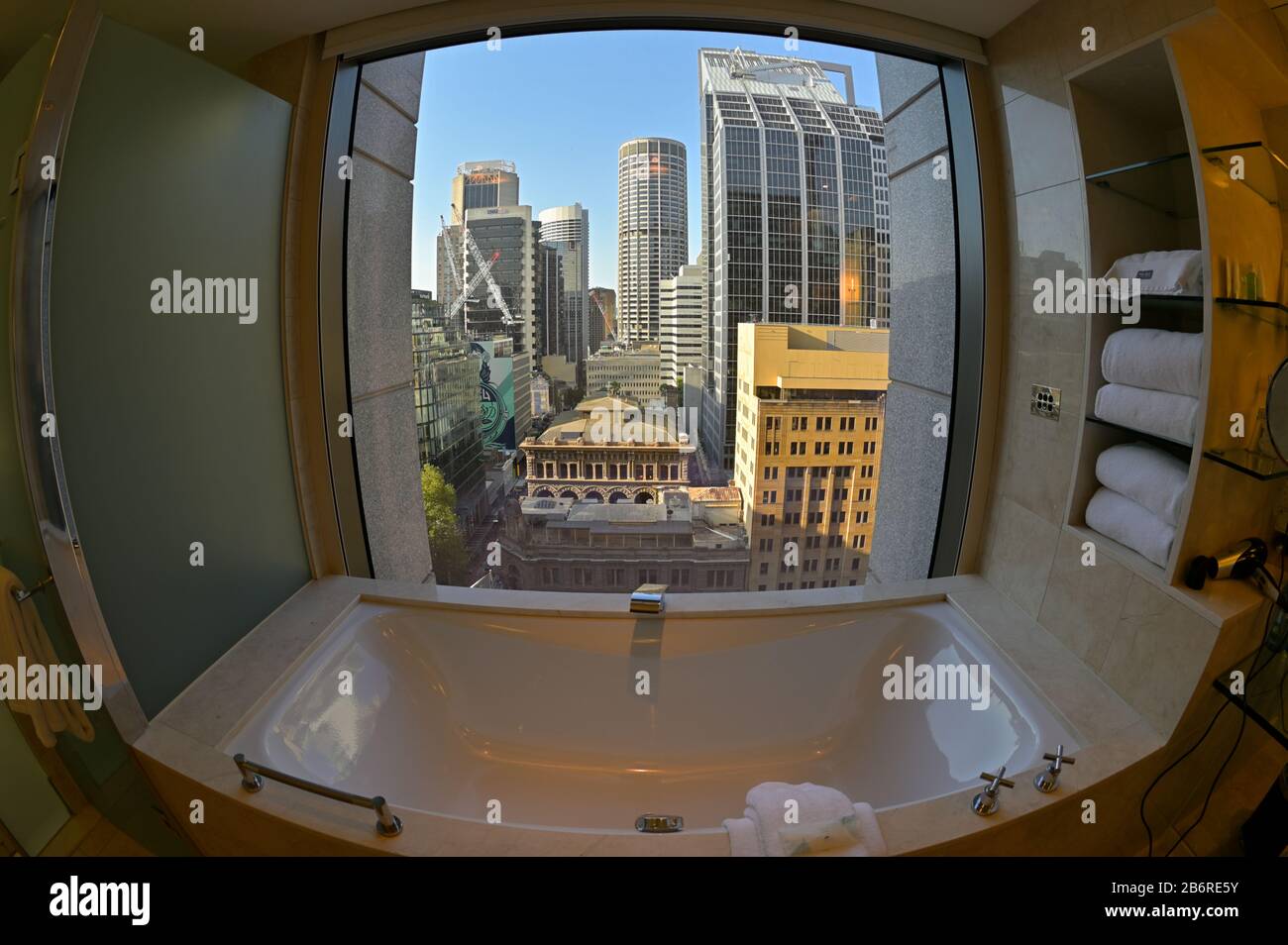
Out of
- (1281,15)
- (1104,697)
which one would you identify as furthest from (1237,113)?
(1104,697)

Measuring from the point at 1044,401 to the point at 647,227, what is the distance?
1.28 m

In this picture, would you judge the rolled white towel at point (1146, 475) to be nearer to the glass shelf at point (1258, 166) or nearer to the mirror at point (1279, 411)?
the mirror at point (1279, 411)

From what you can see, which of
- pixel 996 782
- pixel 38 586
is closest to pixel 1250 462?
pixel 996 782

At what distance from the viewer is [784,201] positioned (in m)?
1.93

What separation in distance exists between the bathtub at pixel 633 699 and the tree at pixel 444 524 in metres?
0.40

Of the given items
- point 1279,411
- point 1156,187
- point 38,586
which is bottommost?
point 38,586

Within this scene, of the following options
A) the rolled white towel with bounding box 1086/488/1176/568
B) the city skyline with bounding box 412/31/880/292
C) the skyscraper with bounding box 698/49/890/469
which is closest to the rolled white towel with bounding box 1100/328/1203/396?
the rolled white towel with bounding box 1086/488/1176/568

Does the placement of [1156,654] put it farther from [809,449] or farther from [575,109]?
[575,109]

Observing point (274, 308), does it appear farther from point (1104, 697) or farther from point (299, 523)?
point (1104, 697)

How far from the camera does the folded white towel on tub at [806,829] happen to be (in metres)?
1.10

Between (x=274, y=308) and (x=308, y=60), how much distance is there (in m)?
0.71

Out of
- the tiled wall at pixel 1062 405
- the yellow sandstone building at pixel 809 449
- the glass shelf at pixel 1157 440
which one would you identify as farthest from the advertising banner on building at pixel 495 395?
the glass shelf at pixel 1157 440

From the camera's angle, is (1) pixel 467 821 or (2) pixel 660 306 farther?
(2) pixel 660 306

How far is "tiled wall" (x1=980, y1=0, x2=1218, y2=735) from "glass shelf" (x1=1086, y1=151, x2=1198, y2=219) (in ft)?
0.22
